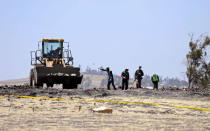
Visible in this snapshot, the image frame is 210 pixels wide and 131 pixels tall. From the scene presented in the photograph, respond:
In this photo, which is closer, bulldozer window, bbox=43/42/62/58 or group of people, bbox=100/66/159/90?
group of people, bbox=100/66/159/90

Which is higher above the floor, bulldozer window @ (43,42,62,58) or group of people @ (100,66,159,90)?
bulldozer window @ (43,42,62,58)

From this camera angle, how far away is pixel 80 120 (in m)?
11.1

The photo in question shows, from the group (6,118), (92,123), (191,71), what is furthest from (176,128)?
(191,71)

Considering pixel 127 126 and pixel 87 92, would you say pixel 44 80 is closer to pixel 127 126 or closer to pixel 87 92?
pixel 87 92

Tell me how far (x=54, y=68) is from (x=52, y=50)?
11.2 feet

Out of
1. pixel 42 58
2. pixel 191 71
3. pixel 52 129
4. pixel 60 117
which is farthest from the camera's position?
pixel 191 71

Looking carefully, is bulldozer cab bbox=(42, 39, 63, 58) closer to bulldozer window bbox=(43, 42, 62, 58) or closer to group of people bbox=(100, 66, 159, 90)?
bulldozer window bbox=(43, 42, 62, 58)

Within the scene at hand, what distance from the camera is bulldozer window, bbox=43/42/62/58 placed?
30.4 m

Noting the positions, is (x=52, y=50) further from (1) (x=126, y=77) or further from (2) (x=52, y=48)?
(1) (x=126, y=77)

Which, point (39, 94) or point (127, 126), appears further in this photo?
point (39, 94)

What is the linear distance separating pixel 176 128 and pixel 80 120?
2.55 metres

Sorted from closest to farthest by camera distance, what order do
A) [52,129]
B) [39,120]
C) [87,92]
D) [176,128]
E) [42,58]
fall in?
[52,129], [176,128], [39,120], [87,92], [42,58]

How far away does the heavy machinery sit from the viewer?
27328 mm

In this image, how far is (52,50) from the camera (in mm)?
30656
